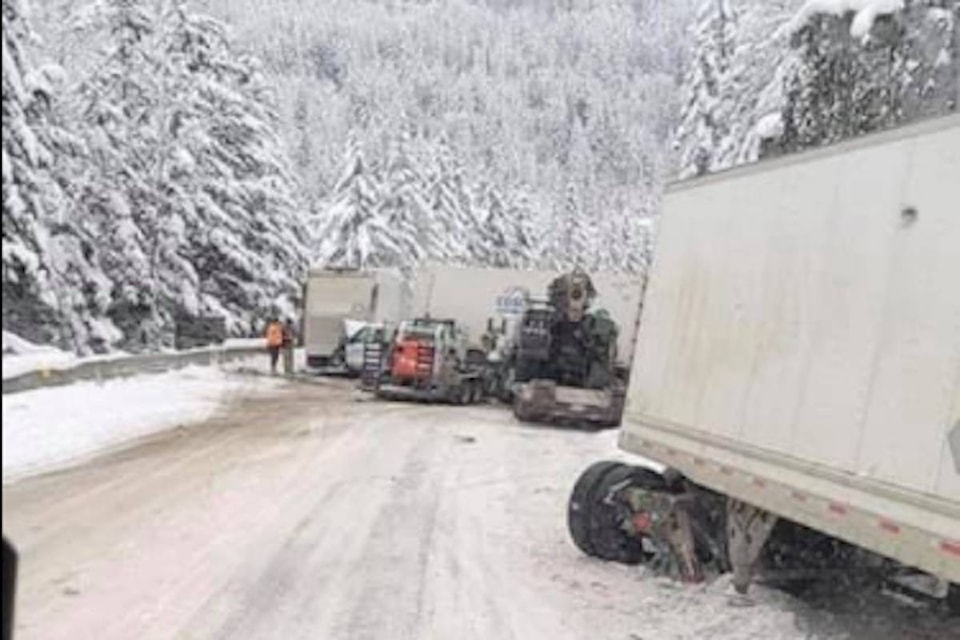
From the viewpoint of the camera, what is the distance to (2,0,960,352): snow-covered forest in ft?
15.7

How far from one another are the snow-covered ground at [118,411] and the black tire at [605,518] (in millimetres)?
4365

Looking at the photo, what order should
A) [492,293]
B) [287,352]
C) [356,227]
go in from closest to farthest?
[492,293] → [287,352] → [356,227]

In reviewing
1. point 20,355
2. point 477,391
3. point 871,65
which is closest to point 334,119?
point 477,391

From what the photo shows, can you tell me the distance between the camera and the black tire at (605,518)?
38.1 ft

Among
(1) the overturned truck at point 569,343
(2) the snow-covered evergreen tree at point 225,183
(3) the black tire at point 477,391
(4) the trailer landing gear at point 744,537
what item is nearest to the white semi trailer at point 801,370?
(4) the trailer landing gear at point 744,537

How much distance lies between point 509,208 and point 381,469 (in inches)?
3153

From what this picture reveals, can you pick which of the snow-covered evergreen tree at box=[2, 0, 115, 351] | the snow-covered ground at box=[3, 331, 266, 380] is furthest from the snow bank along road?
the snow-covered evergreen tree at box=[2, 0, 115, 351]

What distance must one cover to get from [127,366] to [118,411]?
12.1 feet

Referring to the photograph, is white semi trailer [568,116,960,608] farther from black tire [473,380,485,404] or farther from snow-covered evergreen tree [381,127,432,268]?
snow-covered evergreen tree [381,127,432,268]

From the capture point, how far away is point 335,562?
1132 cm

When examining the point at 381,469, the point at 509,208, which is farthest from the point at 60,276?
the point at 509,208

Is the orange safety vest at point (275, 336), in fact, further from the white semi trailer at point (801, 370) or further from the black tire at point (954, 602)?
the black tire at point (954, 602)

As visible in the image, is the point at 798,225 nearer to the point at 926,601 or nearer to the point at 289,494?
the point at 926,601

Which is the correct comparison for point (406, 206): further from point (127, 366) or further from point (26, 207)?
point (26, 207)
